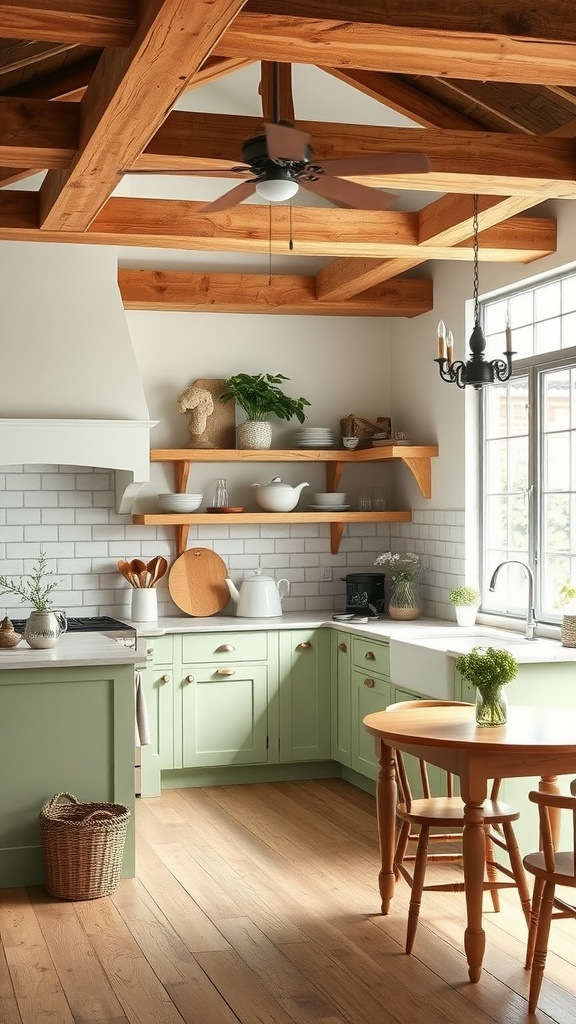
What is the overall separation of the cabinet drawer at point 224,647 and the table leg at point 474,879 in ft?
9.23

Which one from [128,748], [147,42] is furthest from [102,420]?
[147,42]

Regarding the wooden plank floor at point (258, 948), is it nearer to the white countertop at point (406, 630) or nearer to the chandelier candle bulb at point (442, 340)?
the white countertop at point (406, 630)

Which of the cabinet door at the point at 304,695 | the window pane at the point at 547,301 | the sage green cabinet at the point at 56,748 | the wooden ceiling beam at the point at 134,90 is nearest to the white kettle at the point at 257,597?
the cabinet door at the point at 304,695

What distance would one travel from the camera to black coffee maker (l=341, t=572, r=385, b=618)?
22.3ft

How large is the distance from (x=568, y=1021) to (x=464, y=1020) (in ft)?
0.98

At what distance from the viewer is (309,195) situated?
23.1 ft

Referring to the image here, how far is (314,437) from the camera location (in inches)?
274

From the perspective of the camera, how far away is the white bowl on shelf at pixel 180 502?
263 inches

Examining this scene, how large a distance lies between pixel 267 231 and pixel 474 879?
2972mm

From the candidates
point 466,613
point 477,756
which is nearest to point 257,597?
point 466,613

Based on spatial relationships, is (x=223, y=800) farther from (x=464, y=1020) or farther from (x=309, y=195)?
(x=309, y=195)

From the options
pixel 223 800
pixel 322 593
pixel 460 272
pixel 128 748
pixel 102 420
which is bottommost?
pixel 223 800

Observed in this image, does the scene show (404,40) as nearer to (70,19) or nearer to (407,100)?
(70,19)

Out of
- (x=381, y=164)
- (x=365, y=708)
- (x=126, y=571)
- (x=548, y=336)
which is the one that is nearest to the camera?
(x=381, y=164)
